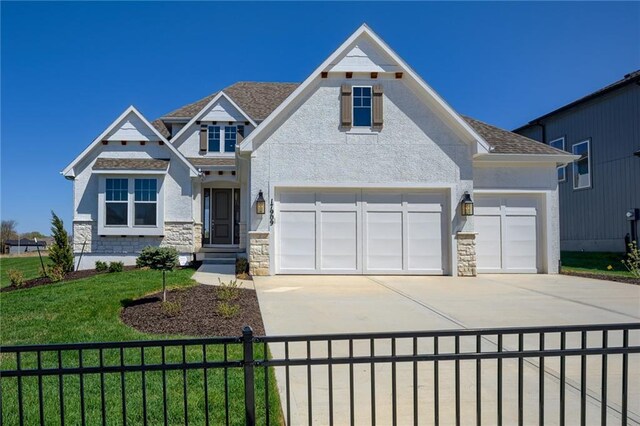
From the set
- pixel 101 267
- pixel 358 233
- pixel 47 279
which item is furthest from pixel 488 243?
pixel 47 279

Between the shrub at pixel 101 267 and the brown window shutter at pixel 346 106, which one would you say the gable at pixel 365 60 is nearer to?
the brown window shutter at pixel 346 106

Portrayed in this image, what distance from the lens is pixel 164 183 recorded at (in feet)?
50.5

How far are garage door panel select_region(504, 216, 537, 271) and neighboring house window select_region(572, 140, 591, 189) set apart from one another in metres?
8.05

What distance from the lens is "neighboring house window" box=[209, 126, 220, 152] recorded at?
18141mm

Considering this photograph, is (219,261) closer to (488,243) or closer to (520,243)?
(488,243)

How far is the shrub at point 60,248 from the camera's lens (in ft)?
45.6

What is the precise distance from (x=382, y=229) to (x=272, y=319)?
6325 mm

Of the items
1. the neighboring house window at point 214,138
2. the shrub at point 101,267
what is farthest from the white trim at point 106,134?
the shrub at point 101,267

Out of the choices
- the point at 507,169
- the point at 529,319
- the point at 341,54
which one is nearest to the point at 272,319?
the point at 529,319

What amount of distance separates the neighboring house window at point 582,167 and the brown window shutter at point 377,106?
11.6m

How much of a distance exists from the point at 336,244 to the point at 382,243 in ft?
4.43

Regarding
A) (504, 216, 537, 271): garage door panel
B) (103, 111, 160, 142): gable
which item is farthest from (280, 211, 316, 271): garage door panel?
(103, 111, 160, 142): gable

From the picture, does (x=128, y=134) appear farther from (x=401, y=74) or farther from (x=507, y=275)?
(x=507, y=275)

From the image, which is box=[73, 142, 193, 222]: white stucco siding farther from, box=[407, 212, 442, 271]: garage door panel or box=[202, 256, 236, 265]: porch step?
box=[407, 212, 442, 271]: garage door panel
